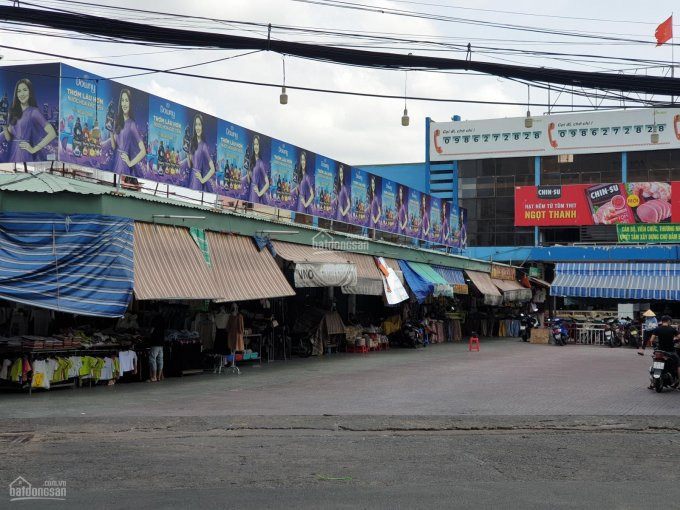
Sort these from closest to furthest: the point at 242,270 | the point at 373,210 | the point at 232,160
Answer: the point at 242,270 < the point at 232,160 < the point at 373,210

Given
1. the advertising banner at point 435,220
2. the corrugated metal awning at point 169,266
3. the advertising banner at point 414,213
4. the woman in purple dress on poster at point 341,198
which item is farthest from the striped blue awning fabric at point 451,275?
the corrugated metal awning at point 169,266

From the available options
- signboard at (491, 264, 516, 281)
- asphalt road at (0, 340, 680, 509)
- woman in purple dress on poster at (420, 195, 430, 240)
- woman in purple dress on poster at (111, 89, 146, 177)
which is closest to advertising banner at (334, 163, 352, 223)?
woman in purple dress on poster at (420, 195, 430, 240)

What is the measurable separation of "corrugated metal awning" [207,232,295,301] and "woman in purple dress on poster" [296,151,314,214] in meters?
3.62

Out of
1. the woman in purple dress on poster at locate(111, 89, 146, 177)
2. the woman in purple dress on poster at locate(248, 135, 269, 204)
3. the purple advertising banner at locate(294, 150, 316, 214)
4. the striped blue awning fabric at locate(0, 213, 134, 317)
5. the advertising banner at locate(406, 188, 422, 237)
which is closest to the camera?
the striped blue awning fabric at locate(0, 213, 134, 317)

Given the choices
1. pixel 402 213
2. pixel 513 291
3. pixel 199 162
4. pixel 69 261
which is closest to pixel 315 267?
pixel 199 162

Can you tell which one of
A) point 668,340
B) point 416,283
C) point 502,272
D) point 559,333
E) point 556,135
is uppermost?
point 556,135

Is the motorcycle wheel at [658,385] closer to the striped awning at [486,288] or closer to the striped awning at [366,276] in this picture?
the striped awning at [366,276]

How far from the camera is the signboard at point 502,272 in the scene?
4150cm

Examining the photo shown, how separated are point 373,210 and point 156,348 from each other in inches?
570

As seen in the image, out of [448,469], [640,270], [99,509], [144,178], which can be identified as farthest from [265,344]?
[640,270]

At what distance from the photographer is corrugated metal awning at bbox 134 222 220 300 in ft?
53.5

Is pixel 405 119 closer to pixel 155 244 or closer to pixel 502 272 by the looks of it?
pixel 155 244

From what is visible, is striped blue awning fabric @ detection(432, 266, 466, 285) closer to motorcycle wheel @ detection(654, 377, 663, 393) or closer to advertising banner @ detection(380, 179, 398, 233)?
advertising banner @ detection(380, 179, 398, 233)

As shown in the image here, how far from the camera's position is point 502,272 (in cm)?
4253
